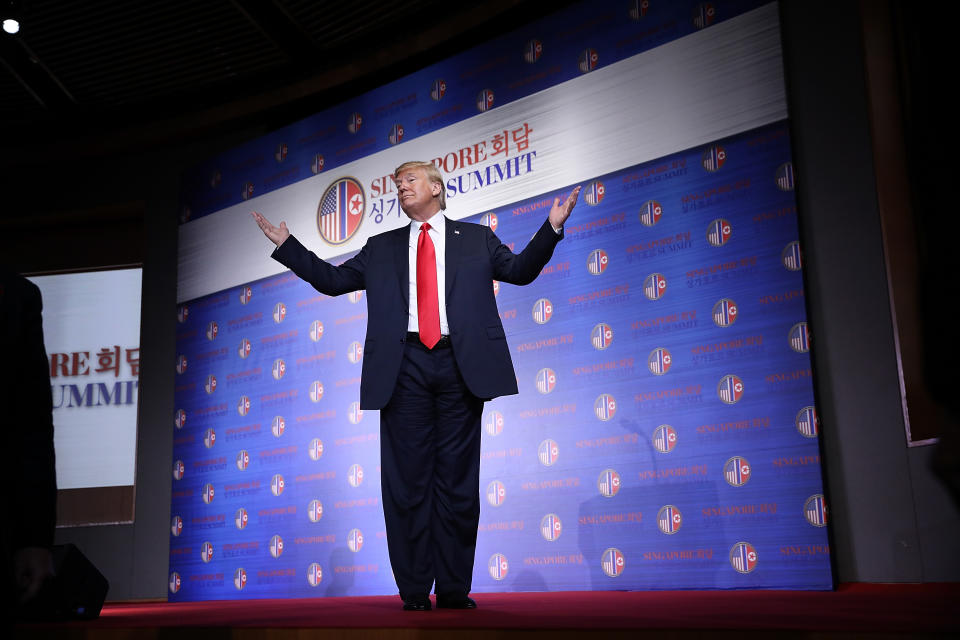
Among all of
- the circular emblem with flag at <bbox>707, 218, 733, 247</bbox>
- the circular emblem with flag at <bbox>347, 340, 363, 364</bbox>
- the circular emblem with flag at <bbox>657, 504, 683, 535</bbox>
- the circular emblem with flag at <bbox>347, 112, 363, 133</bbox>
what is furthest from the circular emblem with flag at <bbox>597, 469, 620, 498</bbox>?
the circular emblem with flag at <bbox>347, 112, 363, 133</bbox>

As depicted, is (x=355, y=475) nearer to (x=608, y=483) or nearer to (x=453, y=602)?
(x=608, y=483)

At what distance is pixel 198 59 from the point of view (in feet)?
18.0

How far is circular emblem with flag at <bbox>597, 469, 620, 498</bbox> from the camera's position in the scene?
3.75 meters

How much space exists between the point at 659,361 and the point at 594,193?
0.86m

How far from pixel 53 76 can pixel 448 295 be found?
4.23 meters

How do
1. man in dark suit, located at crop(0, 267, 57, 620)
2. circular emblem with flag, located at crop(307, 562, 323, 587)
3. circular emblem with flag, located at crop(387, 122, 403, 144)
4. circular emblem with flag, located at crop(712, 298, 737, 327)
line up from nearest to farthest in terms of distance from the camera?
man in dark suit, located at crop(0, 267, 57, 620) < circular emblem with flag, located at crop(712, 298, 737, 327) < circular emblem with flag, located at crop(307, 562, 323, 587) < circular emblem with flag, located at crop(387, 122, 403, 144)

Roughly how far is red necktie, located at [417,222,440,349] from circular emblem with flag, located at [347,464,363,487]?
207cm

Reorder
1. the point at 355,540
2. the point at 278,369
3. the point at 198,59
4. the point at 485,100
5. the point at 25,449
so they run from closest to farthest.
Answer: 1. the point at 25,449
2. the point at 485,100
3. the point at 355,540
4. the point at 278,369
5. the point at 198,59

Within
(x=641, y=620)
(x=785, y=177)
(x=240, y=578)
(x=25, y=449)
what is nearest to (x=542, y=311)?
(x=785, y=177)

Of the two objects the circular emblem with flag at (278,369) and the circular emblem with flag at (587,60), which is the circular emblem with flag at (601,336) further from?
the circular emblem with flag at (278,369)

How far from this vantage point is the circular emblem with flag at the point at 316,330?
195 inches

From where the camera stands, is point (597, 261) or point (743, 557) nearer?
point (743, 557)

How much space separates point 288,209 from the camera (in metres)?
5.28

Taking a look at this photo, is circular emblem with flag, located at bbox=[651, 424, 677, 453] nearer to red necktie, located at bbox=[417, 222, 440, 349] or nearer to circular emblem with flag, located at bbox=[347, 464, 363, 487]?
red necktie, located at bbox=[417, 222, 440, 349]
